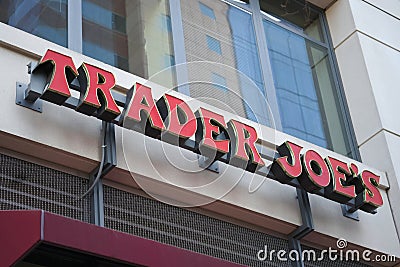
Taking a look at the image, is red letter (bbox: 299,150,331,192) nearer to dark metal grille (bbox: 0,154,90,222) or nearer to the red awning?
the red awning

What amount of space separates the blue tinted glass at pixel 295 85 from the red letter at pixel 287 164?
129 cm

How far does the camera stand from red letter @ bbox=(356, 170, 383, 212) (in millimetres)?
9445

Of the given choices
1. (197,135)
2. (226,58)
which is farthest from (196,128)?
(226,58)

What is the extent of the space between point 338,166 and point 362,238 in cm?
90

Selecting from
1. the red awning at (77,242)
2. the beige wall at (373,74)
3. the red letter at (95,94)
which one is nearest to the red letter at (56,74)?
the red letter at (95,94)

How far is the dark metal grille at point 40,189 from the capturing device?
719cm

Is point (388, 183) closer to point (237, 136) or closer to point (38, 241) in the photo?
point (237, 136)

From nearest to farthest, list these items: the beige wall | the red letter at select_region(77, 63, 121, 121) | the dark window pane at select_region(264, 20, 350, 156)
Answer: the red letter at select_region(77, 63, 121, 121), the beige wall, the dark window pane at select_region(264, 20, 350, 156)

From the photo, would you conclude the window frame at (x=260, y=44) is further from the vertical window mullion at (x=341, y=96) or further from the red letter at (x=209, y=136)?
the red letter at (x=209, y=136)

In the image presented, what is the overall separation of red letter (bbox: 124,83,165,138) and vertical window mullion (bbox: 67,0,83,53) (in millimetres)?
957

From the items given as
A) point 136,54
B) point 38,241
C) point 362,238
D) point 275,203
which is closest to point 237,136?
point 275,203

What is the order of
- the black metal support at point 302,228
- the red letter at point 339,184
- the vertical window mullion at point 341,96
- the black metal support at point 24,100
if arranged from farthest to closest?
the vertical window mullion at point 341,96
the red letter at point 339,184
the black metal support at point 302,228
the black metal support at point 24,100

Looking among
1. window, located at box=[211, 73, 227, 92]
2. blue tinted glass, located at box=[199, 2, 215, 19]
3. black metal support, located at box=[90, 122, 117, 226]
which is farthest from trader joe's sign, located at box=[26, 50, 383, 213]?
blue tinted glass, located at box=[199, 2, 215, 19]

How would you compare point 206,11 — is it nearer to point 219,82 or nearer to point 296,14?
point 219,82
